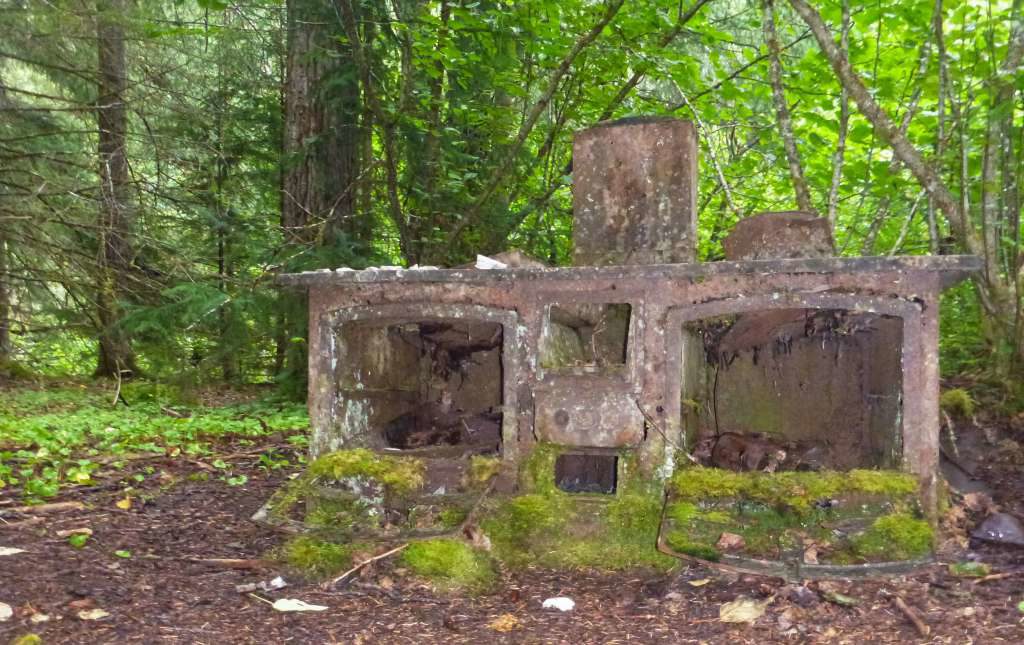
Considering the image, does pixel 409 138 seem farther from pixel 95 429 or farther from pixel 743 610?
pixel 743 610

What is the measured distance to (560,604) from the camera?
14.5 ft

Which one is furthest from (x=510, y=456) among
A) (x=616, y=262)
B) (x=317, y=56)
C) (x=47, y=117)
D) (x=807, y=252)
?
(x=47, y=117)

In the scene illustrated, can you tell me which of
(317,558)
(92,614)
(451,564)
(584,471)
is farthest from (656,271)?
(92,614)

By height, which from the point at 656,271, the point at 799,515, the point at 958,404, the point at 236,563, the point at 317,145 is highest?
the point at 317,145

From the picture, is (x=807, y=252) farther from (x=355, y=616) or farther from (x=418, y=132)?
(x=418, y=132)

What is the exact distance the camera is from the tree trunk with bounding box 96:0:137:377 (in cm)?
815

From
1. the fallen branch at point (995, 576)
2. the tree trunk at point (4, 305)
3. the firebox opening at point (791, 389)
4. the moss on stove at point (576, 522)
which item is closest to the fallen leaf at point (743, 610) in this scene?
the moss on stove at point (576, 522)

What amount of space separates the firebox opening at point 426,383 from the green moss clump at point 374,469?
47 cm

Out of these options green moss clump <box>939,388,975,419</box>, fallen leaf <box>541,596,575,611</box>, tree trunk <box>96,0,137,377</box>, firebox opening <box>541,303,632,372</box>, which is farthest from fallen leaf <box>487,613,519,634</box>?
tree trunk <box>96,0,137,377</box>

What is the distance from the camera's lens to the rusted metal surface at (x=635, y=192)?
6355mm

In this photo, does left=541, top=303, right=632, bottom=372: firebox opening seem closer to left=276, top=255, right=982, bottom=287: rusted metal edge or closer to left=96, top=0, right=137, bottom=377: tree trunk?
left=276, top=255, right=982, bottom=287: rusted metal edge

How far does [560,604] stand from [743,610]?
40.0 inches

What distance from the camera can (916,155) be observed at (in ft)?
20.6

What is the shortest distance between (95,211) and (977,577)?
8.89 meters
